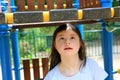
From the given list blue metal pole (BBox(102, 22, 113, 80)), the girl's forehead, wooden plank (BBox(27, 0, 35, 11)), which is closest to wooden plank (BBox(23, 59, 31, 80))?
wooden plank (BBox(27, 0, 35, 11))

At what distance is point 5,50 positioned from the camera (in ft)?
8.08

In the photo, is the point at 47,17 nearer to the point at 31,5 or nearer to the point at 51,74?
the point at 51,74

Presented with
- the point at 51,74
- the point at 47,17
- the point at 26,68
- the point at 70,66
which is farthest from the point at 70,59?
the point at 26,68

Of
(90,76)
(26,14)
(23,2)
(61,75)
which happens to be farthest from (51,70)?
(23,2)

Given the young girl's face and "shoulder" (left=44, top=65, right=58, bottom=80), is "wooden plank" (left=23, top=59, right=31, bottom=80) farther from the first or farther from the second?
the young girl's face

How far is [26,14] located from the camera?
193 cm

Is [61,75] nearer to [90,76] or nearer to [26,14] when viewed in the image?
[90,76]

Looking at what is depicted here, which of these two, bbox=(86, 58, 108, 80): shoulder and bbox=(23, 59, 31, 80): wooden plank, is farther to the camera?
bbox=(23, 59, 31, 80): wooden plank

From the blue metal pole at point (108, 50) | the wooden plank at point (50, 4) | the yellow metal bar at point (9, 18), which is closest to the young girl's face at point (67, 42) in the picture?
the yellow metal bar at point (9, 18)

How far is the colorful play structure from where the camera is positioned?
1.95 meters

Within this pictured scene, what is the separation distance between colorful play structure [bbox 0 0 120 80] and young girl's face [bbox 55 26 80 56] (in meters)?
0.08

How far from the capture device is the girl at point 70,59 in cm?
225

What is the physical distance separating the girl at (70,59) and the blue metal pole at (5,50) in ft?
1.08

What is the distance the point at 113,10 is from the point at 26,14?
22.0 inches
